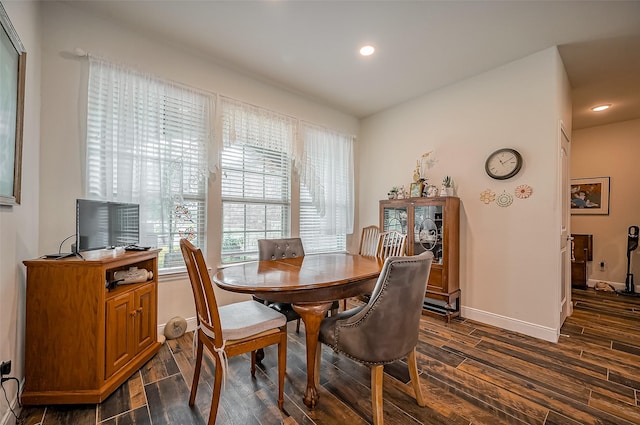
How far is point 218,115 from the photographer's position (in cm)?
292

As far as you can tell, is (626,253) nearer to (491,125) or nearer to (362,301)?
(491,125)

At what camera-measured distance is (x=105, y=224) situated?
2.00 metres

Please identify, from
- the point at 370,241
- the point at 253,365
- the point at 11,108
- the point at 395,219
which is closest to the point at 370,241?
the point at 370,241

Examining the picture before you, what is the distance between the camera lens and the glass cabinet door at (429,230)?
3178 millimetres

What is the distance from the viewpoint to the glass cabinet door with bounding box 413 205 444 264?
125 inches

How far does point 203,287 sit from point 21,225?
1335mm

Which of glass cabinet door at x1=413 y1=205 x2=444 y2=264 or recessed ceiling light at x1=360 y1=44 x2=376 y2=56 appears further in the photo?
glass cabinet door at x1=413 y1=205 x2=444 y2=264

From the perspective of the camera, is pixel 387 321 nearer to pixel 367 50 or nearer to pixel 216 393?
pixel 216 393

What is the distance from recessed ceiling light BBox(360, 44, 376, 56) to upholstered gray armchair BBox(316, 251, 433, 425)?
2.20 meters

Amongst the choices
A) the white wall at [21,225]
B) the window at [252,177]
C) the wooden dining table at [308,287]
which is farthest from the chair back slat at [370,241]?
the white wall at [21,225]

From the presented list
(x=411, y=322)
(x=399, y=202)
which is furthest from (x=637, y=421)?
(x=399, y=202)

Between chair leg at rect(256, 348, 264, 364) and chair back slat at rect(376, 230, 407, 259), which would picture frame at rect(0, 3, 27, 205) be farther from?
chair back slat at rect(376, 230, 407, 259)

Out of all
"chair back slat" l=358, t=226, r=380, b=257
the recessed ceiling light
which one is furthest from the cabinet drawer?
the recessed ceiling light

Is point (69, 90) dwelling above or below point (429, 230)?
above
